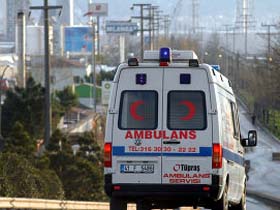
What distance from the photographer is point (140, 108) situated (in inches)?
715

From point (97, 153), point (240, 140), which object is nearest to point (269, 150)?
point (97, 153)

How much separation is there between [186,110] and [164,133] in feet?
1.82

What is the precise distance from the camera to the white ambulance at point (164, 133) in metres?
18.0

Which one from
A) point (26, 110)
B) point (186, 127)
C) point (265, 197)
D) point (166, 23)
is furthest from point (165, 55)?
point (166, 23)

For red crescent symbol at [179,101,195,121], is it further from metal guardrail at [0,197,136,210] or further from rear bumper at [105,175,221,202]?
metal guardrail at [0,197,136,210]

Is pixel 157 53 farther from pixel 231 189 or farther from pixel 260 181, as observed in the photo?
pixel 260 181

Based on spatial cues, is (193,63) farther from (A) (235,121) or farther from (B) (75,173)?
(B) (75,173)

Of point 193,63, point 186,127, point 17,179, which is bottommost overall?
point 17,179

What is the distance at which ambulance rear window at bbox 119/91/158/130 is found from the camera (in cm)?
1809

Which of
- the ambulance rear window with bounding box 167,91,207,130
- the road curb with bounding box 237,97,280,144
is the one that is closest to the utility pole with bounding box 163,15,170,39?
the road curb with bounding box 237,97,280,144

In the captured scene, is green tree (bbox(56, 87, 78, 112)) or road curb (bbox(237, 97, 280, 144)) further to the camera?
road curb (bbox(237, 97, 280, 144))

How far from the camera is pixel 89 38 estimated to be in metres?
196

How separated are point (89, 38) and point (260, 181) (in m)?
138

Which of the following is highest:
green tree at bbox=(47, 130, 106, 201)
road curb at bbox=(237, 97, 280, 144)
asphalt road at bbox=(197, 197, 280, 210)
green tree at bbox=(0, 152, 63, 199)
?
green tree at bbox=(0, 152, 63, 199)
